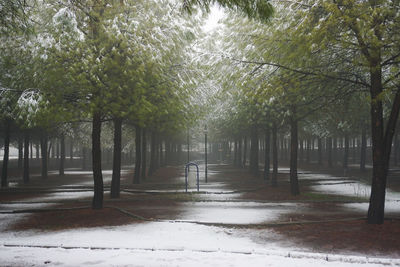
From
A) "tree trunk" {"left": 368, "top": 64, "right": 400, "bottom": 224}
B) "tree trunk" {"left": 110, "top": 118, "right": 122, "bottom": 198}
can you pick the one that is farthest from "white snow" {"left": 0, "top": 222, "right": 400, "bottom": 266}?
"tree trunk" {"left": 110, "top": 118, "right": 122, "bottom": 198}

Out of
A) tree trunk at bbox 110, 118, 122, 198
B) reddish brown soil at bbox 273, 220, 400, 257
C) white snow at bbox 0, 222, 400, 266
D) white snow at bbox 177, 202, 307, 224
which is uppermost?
tree trunk at bbox 110, 118, 122, 198

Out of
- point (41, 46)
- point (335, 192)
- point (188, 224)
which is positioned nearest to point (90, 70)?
point (41, 46)

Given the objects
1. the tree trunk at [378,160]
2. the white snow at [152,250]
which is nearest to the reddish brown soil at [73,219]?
the white snow at [152,250]

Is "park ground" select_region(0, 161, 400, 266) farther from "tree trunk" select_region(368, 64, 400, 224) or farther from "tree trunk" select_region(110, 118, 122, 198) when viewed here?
"tree trunk" select_region(110, 118, 122, 198)

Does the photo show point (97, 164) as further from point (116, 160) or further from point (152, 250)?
point (152, 250)

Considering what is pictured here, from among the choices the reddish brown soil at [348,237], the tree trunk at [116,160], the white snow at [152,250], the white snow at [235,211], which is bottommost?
the white snow at [235,211]

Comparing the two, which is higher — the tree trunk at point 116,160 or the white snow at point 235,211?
the tree trunk at point 116,160

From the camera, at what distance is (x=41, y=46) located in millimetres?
10875

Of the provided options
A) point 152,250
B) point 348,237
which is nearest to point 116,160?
point 152,250

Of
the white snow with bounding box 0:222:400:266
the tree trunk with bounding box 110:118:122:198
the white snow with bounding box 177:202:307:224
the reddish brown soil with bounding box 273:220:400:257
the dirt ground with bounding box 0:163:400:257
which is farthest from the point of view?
the tree trunk with bounding box 110:118:122:198

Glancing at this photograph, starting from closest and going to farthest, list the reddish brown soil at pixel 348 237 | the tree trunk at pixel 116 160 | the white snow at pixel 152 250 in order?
the white snow at pixel 152 250
the reddish brown soil at pixel 348 237
the tree trunk at pixel 116 160

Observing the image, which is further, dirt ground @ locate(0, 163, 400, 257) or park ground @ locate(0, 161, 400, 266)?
dirt ground @ locate(0, 163, 400, 257)

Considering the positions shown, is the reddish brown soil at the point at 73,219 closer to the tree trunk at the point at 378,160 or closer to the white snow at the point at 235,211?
the white snow at the point at 235,211

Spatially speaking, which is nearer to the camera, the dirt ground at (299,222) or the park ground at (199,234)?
the park ground at (199,234)
